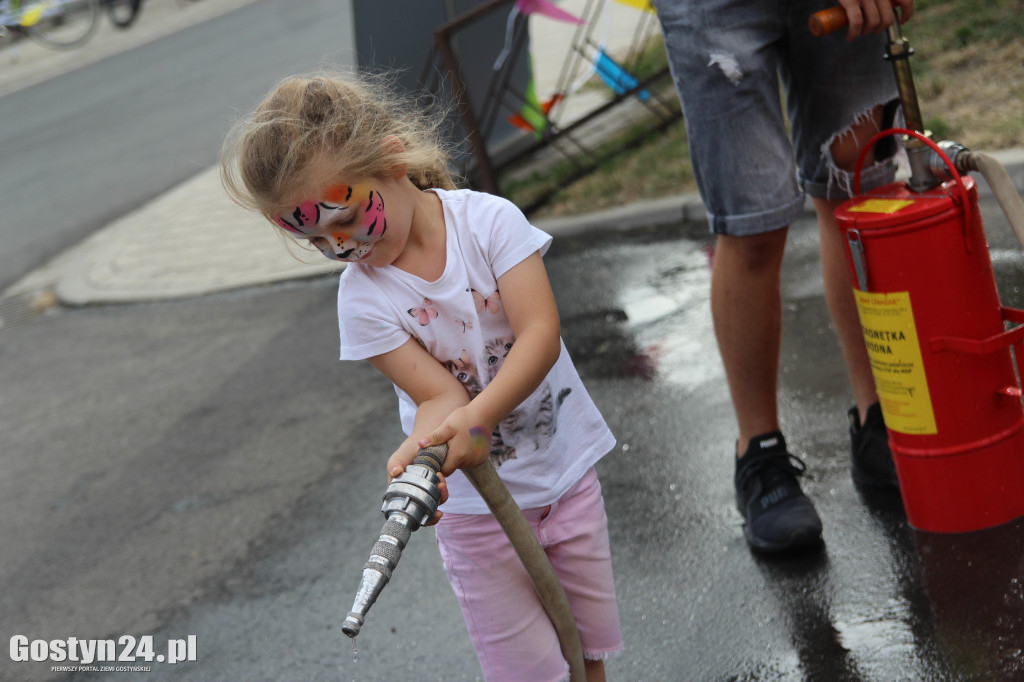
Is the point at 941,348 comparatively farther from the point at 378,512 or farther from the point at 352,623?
the point at 378,512

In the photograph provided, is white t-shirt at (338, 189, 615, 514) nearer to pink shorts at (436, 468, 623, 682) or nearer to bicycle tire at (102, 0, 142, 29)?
pink shorts at (436, 468, 623, 682)

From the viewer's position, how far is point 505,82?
608 cm

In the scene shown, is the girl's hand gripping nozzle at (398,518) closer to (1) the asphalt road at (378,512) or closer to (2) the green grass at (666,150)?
(1) the asphalt road at (378,512)

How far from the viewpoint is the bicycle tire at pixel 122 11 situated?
18219mm

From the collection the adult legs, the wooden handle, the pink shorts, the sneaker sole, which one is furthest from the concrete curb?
the pink shorts

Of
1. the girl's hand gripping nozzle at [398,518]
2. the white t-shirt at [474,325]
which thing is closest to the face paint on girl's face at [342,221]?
the white t-shirt at [474,325]

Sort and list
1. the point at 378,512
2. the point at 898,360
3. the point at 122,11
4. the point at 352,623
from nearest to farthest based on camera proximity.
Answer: the point at 352,623
the point at 898,360
the point at 378,512
the point at 122,11

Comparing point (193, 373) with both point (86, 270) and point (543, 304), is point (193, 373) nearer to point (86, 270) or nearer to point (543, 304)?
point (86, 270)

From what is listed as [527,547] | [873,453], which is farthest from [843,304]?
[527,547]

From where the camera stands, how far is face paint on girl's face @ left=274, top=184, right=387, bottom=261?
5.71 ft

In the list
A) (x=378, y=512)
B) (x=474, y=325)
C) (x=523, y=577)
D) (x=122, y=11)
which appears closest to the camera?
(x=474, y=325)

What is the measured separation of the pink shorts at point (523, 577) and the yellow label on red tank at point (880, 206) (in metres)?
0.86

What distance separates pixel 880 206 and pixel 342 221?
1.20m

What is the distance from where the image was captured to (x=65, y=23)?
1914 cm
